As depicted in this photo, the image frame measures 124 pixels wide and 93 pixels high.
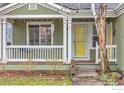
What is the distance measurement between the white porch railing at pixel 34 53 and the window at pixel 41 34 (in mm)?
1836

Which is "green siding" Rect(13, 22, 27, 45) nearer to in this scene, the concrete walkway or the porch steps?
the porch steps

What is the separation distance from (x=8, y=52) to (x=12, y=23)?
2.35 m

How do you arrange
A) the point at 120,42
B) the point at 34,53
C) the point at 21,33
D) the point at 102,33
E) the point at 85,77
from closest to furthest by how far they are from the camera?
the point at 85,77 < the point at 102,33 < the point at 120,42 < the point at 34,53 < the point at 21,33

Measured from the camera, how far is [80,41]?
17641mm

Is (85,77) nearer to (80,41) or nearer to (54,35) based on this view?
(80,41)

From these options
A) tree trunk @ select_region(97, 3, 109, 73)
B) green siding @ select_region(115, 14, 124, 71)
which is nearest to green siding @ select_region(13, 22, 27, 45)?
tree trunk @ select_region(97, 3, 109, 73)

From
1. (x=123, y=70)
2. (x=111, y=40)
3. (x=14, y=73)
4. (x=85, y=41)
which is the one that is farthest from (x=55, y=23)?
(x=123, y=70)

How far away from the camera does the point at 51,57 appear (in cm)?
1552

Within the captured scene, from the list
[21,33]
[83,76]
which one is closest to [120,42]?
[83,76]

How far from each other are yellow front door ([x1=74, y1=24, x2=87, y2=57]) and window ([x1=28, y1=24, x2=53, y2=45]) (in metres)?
1.50

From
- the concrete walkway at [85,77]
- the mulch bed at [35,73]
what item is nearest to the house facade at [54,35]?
the mulch bed at [35,73]

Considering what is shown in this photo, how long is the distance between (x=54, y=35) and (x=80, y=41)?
158 centimetres

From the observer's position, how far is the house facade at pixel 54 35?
15070 mm
